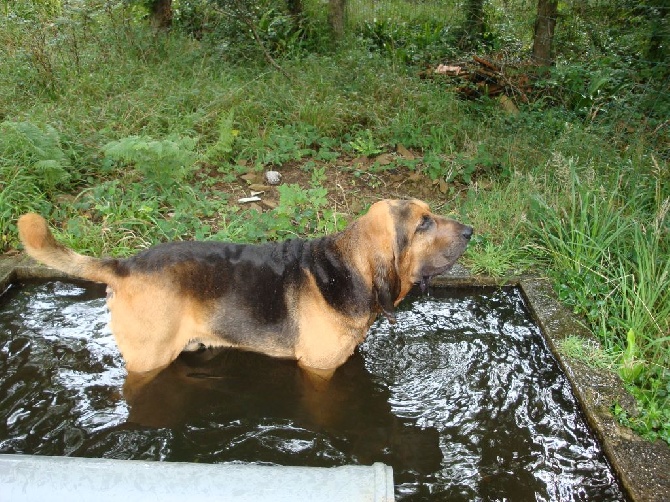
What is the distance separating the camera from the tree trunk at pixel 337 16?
1207 centimetres

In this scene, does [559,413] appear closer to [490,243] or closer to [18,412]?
[490,243]

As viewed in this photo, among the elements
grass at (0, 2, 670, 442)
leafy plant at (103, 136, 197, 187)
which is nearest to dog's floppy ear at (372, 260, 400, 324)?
grass at (0, 2, 670, 442)

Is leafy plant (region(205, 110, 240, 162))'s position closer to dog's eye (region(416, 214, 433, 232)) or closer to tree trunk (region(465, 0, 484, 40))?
dog's eye (region(416, 214, 433, 232))

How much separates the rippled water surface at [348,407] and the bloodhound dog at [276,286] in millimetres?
390

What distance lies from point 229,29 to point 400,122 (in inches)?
196

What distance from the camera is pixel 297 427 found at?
13.6 feet

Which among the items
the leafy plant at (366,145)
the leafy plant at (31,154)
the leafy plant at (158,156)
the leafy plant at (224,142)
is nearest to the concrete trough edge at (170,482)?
the leafy plant at (158,156)

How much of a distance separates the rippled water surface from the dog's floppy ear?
0.78 m

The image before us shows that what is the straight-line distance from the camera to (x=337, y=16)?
12.1 meters

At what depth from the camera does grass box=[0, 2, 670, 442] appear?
216 inches

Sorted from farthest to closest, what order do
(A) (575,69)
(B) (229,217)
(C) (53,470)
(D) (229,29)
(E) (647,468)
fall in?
(D) (229,29)
(A) (575,69)
(B) (229,217)
(E) (647,468)
(C) (53,470)

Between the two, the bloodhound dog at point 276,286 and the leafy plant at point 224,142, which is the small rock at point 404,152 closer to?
the leafy plant at point 224,142

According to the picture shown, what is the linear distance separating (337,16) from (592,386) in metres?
10.1

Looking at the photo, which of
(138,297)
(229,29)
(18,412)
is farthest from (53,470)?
(229,29)
